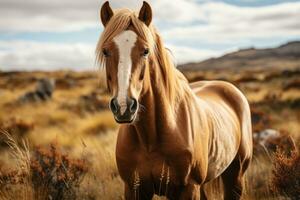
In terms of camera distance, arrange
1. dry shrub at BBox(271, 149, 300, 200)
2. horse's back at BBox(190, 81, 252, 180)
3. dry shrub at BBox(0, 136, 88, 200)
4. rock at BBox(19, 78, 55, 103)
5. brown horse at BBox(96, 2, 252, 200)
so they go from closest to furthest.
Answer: brown horse at BBox(96, 2, 252, 200)
horse's back at BBox(190, 81, 252, 180)
dry shrub at BBox(0, 136, 88, 200)
dry shrub at BBox(271, 149, 300, 200)
rock at BBox(19, 78, 55, 103)

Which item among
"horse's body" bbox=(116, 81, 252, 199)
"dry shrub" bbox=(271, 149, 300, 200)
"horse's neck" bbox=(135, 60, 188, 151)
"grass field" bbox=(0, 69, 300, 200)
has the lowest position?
"grass field" bbox=(0, 69, 300, 200)

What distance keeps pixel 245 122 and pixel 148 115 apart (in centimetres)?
221

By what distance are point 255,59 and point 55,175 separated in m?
157

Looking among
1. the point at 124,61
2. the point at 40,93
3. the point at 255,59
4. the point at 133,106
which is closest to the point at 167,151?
the point at 133,106

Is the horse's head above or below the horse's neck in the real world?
above

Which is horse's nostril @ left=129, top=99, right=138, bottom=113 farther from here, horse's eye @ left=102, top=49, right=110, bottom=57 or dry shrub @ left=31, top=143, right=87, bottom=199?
dry shrub @ left=31, top=143, right=87, bottom=199

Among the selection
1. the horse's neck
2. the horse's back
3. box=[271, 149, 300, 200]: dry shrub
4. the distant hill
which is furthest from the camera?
the distant hill

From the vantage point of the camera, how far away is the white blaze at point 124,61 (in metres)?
2.66

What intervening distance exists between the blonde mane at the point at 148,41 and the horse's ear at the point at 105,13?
5 cm

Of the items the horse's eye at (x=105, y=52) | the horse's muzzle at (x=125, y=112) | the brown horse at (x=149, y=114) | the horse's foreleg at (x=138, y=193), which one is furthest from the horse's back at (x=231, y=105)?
the horse's muzzle at (x=125, y=112)

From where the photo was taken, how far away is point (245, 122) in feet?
16.8

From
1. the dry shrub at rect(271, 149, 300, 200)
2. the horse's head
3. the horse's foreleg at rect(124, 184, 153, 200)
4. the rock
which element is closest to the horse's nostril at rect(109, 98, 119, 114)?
the horse's head

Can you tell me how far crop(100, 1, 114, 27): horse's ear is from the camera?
3154 mm

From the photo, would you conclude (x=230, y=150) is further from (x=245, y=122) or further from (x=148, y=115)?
(x=148, y=115)
